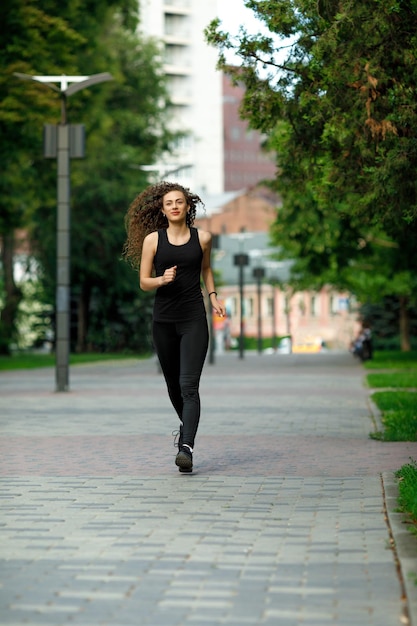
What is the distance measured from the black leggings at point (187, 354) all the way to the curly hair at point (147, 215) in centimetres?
74

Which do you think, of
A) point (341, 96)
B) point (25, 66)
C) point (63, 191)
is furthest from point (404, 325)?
point (341, 96)

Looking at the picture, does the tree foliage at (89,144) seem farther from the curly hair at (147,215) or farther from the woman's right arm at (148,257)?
the woman's right arm at (148,257)

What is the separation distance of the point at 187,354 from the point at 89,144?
34959 mm

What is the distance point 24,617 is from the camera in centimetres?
563

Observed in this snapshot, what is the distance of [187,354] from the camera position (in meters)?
10.8

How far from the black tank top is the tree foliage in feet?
81.4

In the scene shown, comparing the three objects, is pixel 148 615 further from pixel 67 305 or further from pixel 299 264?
pixel 299 264

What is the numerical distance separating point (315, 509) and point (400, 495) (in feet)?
1.98

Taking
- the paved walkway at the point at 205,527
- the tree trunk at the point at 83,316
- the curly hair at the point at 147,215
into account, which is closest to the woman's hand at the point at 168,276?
the curly hair at the point at 147,215

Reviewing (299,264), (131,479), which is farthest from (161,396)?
(299,264)

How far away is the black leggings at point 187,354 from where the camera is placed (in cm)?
1070

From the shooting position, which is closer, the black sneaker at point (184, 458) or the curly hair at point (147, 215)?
the black sneaker at point (184, 458)

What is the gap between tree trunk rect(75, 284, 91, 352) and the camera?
2434 inches

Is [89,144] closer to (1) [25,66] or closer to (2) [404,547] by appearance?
(1) [25,66]
